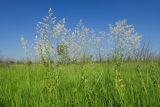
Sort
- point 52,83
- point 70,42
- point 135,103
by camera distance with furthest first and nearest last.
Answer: point 70,42 < point 135,103 < point 52,83

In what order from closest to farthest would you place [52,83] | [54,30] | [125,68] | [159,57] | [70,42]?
[52,83], [54,30], [70,42], [159,57], [125,68]

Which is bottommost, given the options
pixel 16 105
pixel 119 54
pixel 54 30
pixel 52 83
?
pixel 16 105

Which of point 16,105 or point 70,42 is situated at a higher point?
point 70,42

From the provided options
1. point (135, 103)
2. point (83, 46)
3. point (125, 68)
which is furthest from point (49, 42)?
point (125, 68)

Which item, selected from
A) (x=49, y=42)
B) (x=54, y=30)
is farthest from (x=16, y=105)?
(x=54, y=30)

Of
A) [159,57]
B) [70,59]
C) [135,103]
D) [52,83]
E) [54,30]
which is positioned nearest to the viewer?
[52,83]

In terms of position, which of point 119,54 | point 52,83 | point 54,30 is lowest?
point 52,83

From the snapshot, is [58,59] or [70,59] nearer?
[58,59]

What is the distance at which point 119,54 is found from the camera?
126 inches

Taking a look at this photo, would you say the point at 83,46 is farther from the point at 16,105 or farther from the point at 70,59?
the point at 16,105

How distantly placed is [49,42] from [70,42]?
194 cm

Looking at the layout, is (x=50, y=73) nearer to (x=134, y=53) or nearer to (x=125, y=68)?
(x=134, y=53)

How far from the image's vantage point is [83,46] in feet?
17.7

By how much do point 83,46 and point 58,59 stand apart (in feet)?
3.32
